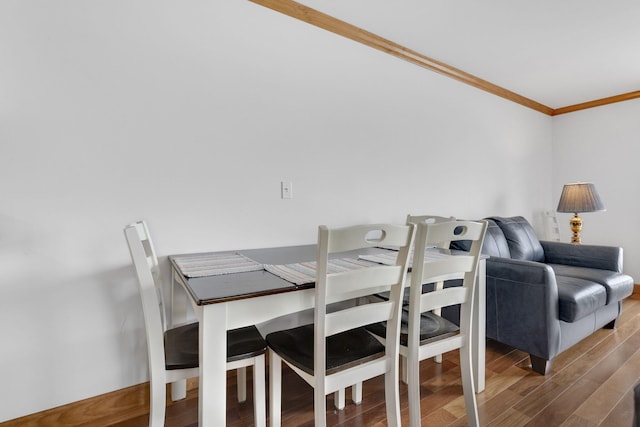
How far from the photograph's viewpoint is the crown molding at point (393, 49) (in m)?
1.98

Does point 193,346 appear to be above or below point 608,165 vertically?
below

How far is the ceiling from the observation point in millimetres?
2008

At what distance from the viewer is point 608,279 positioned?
2.29 meters

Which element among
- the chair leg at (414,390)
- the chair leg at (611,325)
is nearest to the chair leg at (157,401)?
the chair leg at (414,390)

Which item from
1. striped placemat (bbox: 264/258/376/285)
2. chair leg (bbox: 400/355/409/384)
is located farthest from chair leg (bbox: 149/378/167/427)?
chair leg (bbox: 400/355/409/384)

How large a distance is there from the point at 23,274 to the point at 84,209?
13.6 inches

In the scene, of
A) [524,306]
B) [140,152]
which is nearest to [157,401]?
[140,152]

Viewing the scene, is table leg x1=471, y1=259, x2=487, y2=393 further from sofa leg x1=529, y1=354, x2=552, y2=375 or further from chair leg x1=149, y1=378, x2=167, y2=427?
chair leg x1=149, y1=378, x2=167, y2=427

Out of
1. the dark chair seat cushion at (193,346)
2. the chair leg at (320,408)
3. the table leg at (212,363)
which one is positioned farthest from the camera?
the dark chair seat cushion at (193,346)

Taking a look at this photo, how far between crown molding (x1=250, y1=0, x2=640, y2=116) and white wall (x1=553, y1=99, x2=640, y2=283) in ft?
0.56

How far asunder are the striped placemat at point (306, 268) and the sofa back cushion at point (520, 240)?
203cm

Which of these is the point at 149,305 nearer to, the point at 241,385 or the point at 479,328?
the point at 241,385

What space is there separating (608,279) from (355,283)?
2321mm

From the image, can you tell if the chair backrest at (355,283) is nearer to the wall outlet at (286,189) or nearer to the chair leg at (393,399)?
the chair leg at (393,399)
